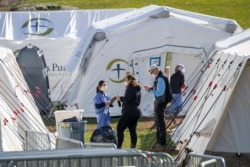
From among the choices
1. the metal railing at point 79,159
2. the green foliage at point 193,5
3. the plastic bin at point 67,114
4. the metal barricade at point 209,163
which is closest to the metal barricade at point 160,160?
the metal railing at point 79,159

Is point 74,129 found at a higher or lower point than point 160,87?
lower

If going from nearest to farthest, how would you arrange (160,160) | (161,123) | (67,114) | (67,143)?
(160,160) → (67,143) → (161,123) → (67,114)

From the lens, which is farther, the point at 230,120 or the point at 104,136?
the point at 104,136

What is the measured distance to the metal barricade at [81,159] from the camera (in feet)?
33.5

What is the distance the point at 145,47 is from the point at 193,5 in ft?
113

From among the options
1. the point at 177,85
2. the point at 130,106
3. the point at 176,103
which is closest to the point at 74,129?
the point at 130,106

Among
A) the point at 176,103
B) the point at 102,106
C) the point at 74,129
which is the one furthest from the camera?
the point at 176,103

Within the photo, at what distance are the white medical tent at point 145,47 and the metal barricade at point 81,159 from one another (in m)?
18.8

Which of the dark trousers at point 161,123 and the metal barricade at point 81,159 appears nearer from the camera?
the metal barricade at point 81,159

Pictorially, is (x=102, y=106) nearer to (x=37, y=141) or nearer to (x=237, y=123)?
(x=37, y=141)

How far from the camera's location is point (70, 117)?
23219 millimetres

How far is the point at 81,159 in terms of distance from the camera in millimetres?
10312

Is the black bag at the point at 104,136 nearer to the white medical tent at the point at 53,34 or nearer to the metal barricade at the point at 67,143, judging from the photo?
the metal barricade at the point at 67,143

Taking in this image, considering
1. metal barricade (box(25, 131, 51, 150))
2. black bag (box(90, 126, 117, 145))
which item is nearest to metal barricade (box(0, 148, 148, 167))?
metal barricade (box(25, 131, 51, 150))
